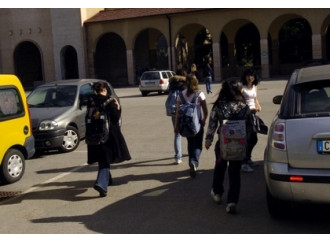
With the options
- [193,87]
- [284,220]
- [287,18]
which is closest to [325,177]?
[284,220]

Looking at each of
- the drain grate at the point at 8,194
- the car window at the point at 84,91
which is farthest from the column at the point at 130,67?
the drain grate at the point at 8,194

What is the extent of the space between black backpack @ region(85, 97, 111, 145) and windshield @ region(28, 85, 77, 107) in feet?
15.6

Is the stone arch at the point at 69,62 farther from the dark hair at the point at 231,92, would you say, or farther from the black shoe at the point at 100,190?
the dark hair at the point at 231,92

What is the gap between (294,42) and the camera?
43.9 metres

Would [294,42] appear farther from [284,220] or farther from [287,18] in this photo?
[284,220]

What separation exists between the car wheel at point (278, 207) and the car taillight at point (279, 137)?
629 mm

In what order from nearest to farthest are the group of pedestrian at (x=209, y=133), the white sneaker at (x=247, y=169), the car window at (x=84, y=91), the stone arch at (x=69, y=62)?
the group of pedestrian at (x=209, y=133)
the white sneaker at (x=247, y=169)
the car window at (x=84, y=91)
the stone arch at (x=69, y=62)

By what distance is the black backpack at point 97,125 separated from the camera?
23.3ft

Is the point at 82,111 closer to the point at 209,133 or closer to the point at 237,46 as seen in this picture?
the point at 209,133

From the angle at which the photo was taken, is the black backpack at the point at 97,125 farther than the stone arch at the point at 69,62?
No

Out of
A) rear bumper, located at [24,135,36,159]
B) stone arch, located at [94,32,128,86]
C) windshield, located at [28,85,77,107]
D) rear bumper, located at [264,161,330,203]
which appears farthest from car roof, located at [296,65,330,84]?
stone arch, located at [94,32,128,86]

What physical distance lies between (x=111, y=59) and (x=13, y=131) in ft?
127

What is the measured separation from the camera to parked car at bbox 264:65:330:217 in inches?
193

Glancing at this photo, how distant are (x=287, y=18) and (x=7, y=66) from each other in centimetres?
2438
